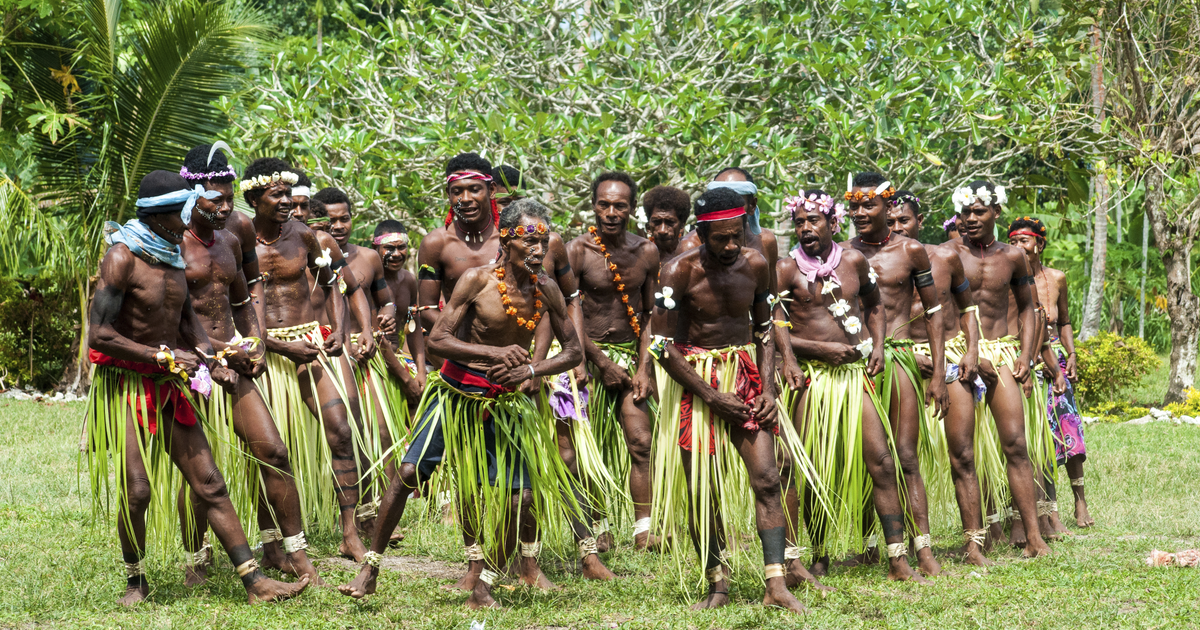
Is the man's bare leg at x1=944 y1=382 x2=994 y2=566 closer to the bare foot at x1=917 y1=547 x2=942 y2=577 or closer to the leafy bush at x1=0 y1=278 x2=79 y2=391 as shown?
the bare foot at x1=917 y1=547 x2=942 y2=577

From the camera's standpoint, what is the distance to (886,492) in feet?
18.9

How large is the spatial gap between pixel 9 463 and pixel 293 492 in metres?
4.76

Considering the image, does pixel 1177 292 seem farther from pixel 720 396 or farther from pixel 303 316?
pixel 303 316

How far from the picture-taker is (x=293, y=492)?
A: 18.3 ft

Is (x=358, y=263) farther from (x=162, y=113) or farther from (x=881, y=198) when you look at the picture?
(x=162, y=113)

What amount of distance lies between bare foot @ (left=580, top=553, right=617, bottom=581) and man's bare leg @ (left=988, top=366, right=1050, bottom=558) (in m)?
2.34

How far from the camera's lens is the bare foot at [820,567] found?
Answer: 5.94 m

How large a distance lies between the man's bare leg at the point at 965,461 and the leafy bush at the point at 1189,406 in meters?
7.29

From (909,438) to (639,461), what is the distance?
57.6 inches

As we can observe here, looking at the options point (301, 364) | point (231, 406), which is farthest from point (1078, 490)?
point (231, 406)

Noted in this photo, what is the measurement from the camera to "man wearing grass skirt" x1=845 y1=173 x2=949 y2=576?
6074 mm

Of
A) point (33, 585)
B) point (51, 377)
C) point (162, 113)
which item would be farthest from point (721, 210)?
point (51, 377)

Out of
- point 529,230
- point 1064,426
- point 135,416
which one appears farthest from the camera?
point 1064,426

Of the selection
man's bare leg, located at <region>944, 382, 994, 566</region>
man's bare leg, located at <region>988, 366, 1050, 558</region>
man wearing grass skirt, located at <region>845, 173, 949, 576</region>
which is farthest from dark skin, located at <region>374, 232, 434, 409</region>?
man's bare leg, located at <region>988, 366, 1050, 558</region>
